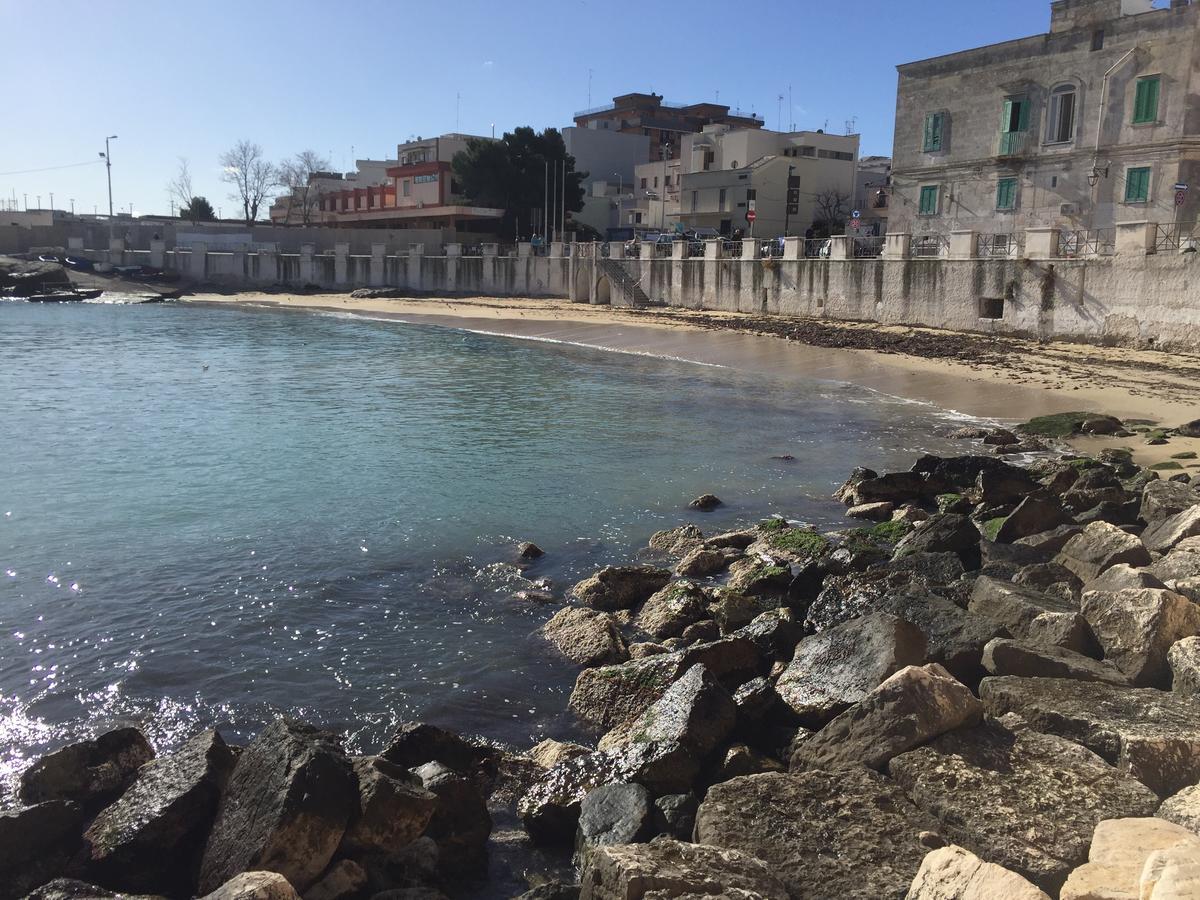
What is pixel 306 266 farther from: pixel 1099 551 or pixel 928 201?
pixel 1099 551

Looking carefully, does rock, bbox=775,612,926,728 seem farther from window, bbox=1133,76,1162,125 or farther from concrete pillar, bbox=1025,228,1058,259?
window, bbox=1133,76,1162,125

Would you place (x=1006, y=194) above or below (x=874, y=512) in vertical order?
above

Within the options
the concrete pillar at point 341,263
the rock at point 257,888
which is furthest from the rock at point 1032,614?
the concrete pillar at point 341,263

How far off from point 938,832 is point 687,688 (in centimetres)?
220

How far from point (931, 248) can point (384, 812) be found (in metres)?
35.0

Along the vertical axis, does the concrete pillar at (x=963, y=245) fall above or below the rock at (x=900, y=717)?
above

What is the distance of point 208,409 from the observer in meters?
24.8

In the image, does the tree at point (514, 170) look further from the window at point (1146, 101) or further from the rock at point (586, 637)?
the rock at point (586, 637)

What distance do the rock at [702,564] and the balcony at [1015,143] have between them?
32.4 m

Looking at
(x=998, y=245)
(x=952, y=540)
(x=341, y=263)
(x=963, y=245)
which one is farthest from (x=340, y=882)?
(x=341, y=263)

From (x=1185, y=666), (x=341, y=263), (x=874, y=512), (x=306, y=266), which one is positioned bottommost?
(x=874, y=512)

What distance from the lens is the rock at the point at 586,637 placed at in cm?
931

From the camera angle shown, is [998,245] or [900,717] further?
[998,245]

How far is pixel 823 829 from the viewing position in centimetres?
507
